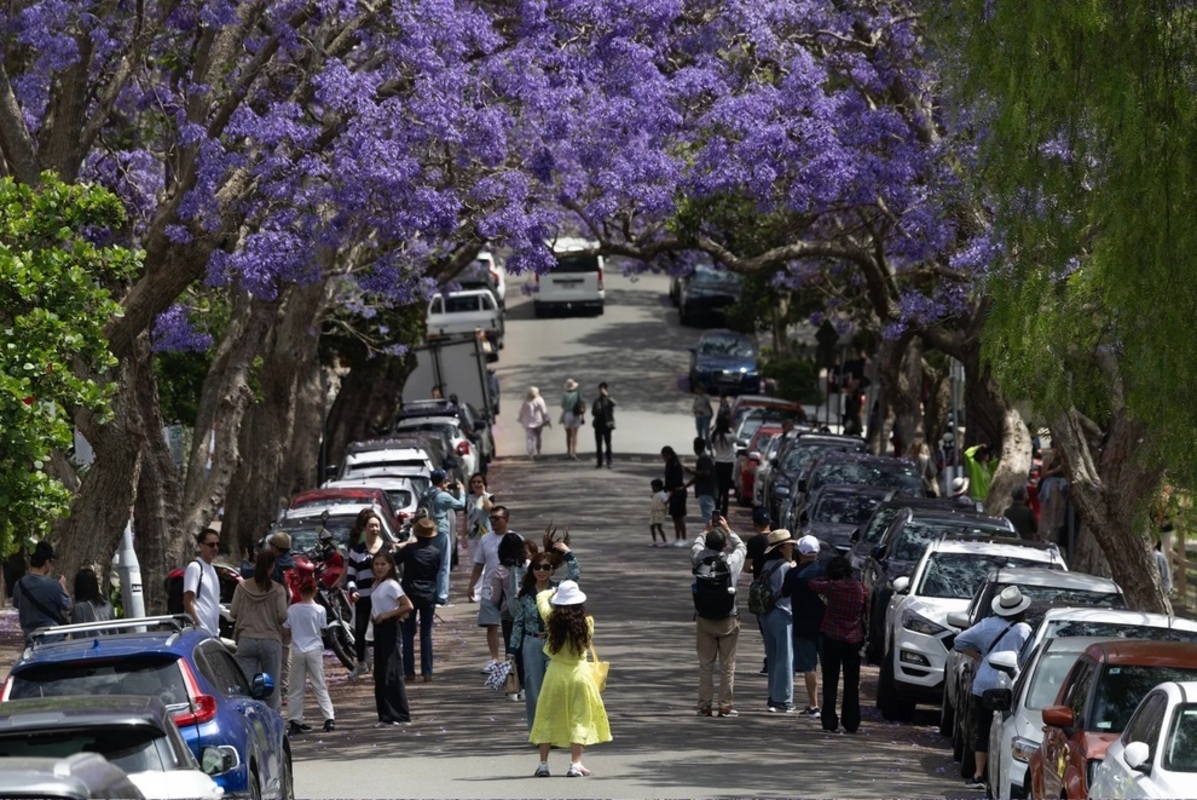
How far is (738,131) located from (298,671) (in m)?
10.5

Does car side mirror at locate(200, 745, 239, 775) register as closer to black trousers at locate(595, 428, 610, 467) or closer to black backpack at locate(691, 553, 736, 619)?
black backpack at locate(691, 553, 736, 619)

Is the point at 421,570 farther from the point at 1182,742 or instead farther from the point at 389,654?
the point at 1182,742

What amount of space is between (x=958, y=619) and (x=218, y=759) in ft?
32.1

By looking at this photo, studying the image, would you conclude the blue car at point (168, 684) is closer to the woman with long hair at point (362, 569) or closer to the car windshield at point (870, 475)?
the woman with long hair at point (362, 569)

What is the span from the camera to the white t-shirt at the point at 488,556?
20505 millimetres

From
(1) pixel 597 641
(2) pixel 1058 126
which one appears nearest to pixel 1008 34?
(2) pixel 1058 126

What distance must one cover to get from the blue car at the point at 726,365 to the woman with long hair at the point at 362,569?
34.0 metres

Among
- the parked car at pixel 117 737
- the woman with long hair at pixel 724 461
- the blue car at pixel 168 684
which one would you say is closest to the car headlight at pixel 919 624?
the blue car at pixel 168 684

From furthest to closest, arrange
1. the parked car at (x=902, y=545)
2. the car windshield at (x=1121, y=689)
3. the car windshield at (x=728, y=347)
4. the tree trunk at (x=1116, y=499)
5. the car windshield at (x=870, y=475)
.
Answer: the car windshield at (x=728, y=347) < the car windshield at (x=870, y=475) < the parked car at (x=902, y=545) < the tree trunk at (x=1116, y=499) < the car windshield at (x=1121, y=689)

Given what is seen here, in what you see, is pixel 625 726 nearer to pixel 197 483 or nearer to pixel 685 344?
pixel 197 483

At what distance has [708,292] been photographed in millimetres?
71438

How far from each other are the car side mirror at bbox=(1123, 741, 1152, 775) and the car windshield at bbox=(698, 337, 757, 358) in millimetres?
47181

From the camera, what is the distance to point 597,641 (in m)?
24.3

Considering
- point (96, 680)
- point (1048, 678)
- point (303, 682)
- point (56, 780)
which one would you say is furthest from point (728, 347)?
point (56, 780)
